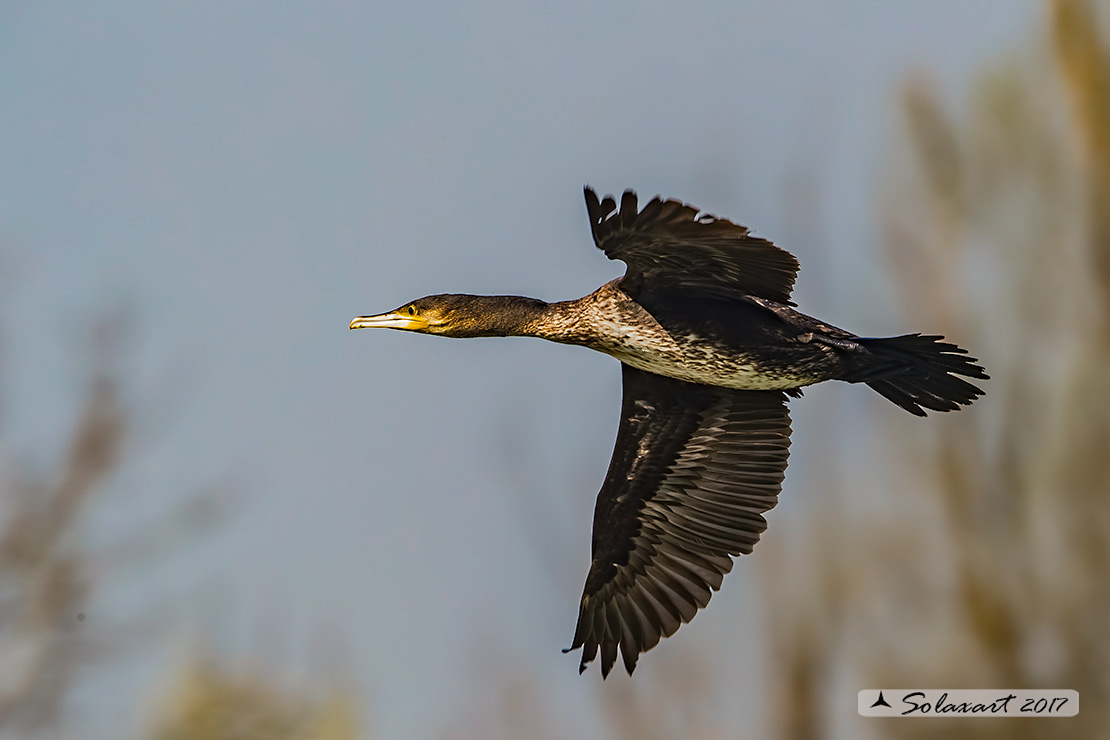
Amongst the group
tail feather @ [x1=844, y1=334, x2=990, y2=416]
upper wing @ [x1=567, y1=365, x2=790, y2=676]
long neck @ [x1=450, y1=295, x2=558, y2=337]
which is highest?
long neck @ [x1=450, y1=295, x2=558, y2=337]

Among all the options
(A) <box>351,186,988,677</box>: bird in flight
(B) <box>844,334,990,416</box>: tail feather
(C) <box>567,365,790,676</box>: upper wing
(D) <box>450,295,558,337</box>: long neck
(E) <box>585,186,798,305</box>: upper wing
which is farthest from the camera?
(C) <box>567,365,790,676</box>: upper wing

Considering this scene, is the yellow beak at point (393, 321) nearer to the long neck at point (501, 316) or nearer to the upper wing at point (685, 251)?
the long neck at point (501, 316)

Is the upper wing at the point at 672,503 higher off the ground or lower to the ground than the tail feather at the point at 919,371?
lower

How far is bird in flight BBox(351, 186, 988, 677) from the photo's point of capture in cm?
773

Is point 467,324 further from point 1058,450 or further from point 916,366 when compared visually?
point 1058,450

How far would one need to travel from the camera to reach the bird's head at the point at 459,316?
27.8 feet

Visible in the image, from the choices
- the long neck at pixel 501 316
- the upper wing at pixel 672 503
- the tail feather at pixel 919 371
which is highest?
the long neck at pixel 501 316

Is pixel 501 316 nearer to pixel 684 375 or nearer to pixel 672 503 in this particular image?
pixel 684 375

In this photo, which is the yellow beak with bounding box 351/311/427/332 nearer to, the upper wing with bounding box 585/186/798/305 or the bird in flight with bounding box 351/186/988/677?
the bird in flight with bounding box 351/186/988/677

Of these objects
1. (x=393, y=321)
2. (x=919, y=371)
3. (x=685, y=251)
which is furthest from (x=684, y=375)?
(x=393, y=321)

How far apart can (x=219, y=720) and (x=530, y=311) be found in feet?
24.0

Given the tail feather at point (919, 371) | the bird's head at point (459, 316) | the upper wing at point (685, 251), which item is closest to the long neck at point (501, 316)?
the bird's head at point (459, 316)

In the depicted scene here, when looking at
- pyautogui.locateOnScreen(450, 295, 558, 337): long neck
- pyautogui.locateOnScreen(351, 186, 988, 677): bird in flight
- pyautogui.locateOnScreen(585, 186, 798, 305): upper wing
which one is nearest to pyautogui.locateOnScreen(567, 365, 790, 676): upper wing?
pyautogui.locateOnScreen(351, 186, 988, 677): bird in flight

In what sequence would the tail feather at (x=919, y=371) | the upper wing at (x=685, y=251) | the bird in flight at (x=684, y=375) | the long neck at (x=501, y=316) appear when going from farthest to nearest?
the long neck at (x=501, y=316)
the tail feather at (x=919, y=371)
the bird in flight at (x=684, y=375)
the upper wing at (x=685, y=251)
